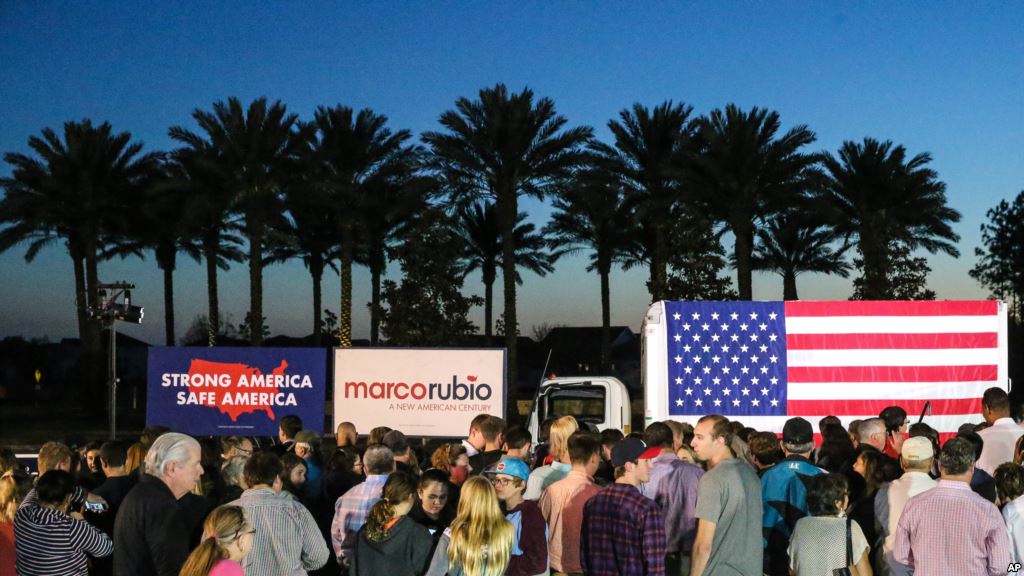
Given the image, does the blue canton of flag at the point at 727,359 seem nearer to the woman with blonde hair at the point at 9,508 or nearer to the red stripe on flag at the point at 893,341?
the red stripe on flag at the point at 893,341

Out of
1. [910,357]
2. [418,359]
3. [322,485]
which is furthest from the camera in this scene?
[418,359]

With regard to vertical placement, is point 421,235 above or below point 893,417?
above

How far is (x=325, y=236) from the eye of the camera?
4319 centimetres

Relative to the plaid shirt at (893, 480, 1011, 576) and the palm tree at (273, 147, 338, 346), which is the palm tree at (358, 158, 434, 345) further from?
the plaid shirt at (893, 480, 1011, 576)

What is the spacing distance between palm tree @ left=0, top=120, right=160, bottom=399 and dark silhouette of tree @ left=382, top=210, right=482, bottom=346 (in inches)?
387

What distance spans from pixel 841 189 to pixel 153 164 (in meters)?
23.4

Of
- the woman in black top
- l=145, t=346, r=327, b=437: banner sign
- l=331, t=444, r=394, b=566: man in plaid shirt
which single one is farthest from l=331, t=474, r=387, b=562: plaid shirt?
l=145, t=346, r=327, b=437: banner sign

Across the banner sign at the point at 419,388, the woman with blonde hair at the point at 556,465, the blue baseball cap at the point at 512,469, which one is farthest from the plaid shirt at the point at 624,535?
the banner sign at the point at 419,388

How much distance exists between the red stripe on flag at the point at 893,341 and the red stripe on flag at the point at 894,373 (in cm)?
28

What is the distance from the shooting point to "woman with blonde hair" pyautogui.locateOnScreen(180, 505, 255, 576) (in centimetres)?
470

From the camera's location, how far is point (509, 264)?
34.6 meters

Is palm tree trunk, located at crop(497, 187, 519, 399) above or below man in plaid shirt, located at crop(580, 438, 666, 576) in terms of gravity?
above

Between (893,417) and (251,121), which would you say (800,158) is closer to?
(251,121)

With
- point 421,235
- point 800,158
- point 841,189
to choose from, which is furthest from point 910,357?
point 421,235
